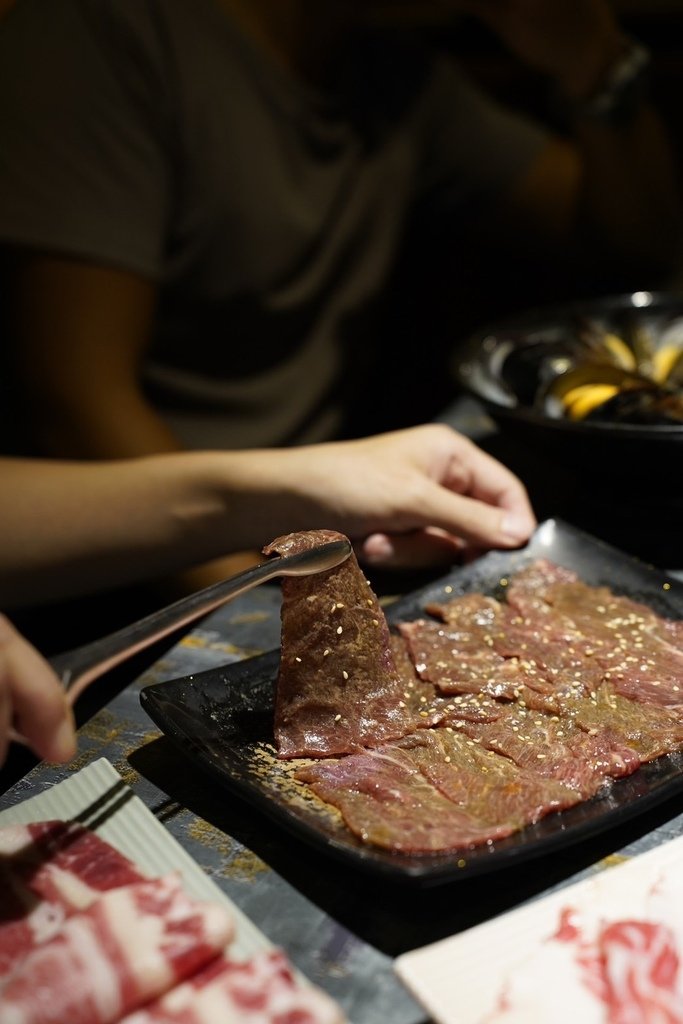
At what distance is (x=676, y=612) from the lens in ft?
5.23

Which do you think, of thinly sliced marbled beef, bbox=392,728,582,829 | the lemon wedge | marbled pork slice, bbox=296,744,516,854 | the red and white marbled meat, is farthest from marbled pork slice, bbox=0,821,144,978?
the lemon wedge

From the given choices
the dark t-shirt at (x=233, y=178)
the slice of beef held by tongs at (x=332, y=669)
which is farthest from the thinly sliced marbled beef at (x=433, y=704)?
the dark t-shirt at (x=233, y=178)

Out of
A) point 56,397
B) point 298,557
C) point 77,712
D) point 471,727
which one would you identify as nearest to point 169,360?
point 56,397

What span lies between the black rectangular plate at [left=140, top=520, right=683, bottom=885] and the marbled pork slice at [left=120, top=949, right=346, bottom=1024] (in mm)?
160

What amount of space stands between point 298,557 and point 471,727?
34 cm

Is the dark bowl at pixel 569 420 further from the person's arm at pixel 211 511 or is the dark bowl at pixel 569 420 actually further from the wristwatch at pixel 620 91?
the wristwatch at pixel 620 91

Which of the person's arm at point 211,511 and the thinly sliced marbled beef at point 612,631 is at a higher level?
the person's arm at point 211,511

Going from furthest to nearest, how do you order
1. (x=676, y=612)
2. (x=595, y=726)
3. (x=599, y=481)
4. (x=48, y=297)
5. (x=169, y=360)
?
(x=169, y=360), (x=48, y=297), (x=599, y=481), (x=676, y=612), (x=595, y=726)

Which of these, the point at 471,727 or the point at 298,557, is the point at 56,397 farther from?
the point at 471,727

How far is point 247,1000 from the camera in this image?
878mm

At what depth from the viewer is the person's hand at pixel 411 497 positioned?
170 cm

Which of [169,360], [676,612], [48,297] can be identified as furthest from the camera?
[169,360]

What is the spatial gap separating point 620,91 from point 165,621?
294 centimetres

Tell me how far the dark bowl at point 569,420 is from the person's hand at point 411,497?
0.45ft
